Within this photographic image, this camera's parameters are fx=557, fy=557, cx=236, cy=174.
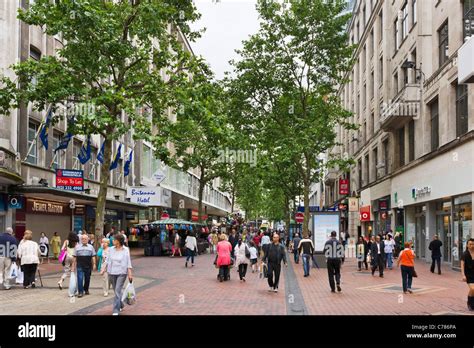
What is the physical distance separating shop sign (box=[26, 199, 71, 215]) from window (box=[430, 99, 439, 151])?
68.3 ft

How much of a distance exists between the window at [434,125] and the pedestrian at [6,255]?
20435 mm

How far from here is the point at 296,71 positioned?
34750 mm

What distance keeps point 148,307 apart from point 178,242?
74.8ft

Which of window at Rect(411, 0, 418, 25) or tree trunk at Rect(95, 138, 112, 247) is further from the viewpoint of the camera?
window at Rect(411, 0, 418, 25)

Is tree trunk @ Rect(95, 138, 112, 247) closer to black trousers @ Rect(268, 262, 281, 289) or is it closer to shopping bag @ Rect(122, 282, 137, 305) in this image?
black trousers @ Rect(268, 262, 281, 289)

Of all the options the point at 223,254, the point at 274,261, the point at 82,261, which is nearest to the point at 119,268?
the point at 82,261

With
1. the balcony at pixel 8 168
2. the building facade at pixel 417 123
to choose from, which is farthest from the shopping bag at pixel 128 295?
the building facade at pixel 417 123

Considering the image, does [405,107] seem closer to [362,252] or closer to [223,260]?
[362,252]

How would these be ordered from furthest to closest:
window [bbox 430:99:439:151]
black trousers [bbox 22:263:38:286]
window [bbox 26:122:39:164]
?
1. window [bbox 26:122:39:164]
2. window [bbox 430:99:439:151]
3. black trousers [bbox 22:263:38:286]

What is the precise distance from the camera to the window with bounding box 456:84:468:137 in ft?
76.7

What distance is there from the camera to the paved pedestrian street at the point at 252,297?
12281mm

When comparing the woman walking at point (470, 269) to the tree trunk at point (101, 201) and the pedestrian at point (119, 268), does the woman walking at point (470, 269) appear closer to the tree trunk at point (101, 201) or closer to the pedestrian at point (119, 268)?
the pedestrian at point (119, 268)

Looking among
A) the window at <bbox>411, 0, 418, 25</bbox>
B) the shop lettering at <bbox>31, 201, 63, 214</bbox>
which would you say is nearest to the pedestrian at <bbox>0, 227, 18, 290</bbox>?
the shop lettering at <bbox>31, 201, 63, 214</bbox>
